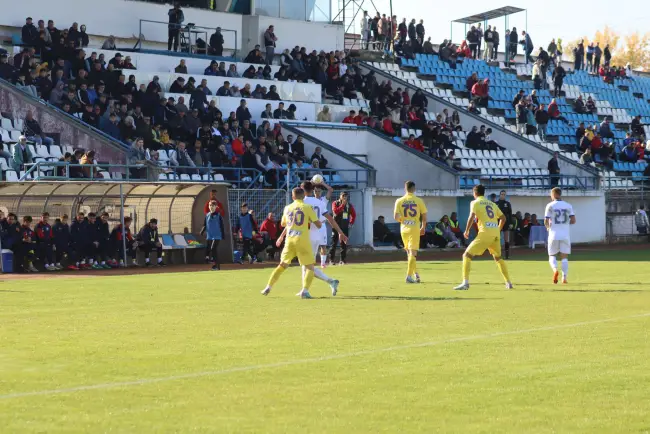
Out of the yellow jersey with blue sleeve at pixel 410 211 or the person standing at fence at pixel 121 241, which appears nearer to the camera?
the yellow jersey with blue sleeve at pixel 410 211

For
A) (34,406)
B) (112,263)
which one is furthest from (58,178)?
(34,406)

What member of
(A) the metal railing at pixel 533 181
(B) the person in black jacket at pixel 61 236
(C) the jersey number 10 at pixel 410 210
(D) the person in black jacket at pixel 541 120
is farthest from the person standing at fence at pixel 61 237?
(D) the person in black jacket at pixel 541 120

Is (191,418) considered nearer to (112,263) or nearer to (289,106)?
(112,263)

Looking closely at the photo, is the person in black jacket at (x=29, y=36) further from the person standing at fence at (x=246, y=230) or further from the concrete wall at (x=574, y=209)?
Answer: the concrete wall at (x=574, y=209)

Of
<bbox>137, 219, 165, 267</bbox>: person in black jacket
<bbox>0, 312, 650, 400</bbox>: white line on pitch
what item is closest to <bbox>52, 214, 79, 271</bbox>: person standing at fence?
<bbox>137, 219, 165, 267</bbox>: person in black jacket

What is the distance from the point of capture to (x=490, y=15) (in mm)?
60719

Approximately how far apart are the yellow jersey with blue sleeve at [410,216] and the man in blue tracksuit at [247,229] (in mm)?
9169

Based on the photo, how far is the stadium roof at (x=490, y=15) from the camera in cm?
6003

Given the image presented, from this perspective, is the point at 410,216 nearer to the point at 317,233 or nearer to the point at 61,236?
the point at 317,233

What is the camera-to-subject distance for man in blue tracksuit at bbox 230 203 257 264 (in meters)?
31.0

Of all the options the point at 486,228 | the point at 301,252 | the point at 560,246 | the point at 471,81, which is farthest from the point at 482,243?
the point at 471,81

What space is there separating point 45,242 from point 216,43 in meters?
18.1

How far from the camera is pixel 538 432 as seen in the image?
24.9 feet

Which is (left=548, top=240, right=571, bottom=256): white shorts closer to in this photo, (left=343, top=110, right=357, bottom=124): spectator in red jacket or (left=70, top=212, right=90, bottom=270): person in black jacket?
(left=70, top=212, right=90, bottom=270): person in black jacket
